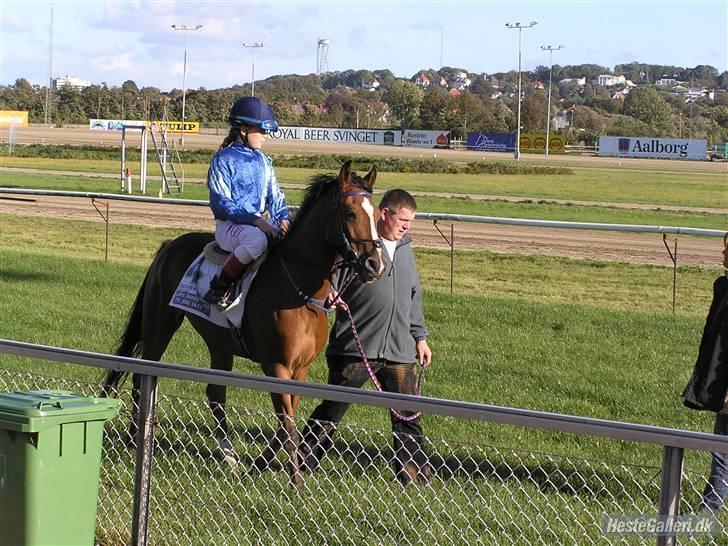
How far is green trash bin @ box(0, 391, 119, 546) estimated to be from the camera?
372 cm

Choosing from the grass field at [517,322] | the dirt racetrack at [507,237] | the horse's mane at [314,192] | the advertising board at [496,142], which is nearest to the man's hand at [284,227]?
A: the horse's mane at [314,192]

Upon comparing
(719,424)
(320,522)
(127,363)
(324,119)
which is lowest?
(320,522)

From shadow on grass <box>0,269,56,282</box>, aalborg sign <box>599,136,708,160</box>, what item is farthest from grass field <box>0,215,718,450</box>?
aalborg sign <box>599,136,708,160</box>

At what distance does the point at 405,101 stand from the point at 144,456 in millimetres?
119683

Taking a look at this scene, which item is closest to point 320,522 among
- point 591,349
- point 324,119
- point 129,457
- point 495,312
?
point 129,457

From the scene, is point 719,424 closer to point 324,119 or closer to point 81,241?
point 81,241

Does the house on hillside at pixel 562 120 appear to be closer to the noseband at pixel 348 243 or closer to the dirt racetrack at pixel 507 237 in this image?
the dirt racetrack at pixel 507 237

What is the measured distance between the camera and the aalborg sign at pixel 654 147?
7150 cm

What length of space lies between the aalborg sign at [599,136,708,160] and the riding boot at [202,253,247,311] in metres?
68.9

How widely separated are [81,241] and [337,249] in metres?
13.9

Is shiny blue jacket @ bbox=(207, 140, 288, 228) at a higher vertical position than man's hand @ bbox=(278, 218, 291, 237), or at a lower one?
higher

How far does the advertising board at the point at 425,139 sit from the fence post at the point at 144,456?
7725 cm

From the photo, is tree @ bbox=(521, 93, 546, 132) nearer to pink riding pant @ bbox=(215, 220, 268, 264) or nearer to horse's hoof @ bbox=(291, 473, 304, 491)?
pink riding pant @ bbox=(215, 220, 268, 264)

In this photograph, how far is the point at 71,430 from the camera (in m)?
3.81
